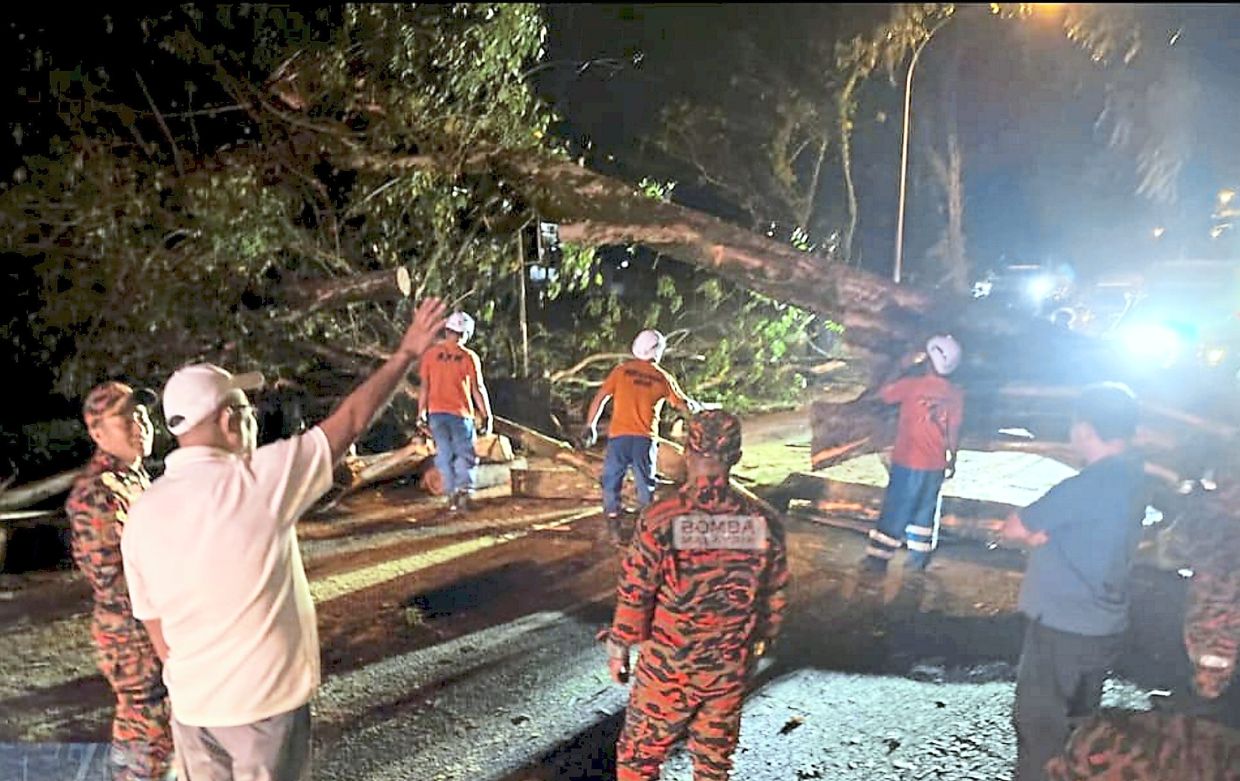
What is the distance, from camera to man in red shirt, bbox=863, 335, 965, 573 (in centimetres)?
532

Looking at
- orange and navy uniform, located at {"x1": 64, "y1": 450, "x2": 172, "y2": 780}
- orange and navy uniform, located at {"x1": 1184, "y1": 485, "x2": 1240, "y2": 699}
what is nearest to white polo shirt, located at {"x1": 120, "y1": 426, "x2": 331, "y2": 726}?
orange and navy uniform, located at {"x1": 64, "y1": 450, "x2": 172, "y2": 780}

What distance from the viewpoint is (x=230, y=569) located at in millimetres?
2258

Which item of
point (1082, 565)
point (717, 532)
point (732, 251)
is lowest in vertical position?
point (1082, 565)

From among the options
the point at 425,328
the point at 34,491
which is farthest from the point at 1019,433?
the point at 34,491

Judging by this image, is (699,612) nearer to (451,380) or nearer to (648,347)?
(648,347)

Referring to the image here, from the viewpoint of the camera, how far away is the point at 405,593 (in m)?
5.58

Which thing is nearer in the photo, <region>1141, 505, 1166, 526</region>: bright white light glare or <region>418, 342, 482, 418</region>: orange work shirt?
<region>1141, 505, 1166, 526</region>: bright white light glare

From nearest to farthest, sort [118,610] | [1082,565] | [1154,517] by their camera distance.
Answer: [118,610] < [1082,565] < [1154,517]

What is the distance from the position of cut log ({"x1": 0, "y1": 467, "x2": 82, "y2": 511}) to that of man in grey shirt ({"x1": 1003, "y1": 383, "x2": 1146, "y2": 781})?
7100 mm

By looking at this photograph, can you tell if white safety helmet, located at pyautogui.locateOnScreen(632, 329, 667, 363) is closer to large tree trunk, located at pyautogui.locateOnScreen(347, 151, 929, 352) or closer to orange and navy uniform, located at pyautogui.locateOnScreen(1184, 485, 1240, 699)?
large tree trunk, located at pyautogui.locateOnScreen(347, 151, 929, 352)

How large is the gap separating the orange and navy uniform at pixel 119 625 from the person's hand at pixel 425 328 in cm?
117

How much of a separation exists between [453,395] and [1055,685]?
5028 millimetres

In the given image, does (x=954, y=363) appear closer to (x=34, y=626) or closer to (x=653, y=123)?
(x=34, y=626)

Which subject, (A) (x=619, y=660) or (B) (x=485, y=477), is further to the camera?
(B) (x=485, y=477)
